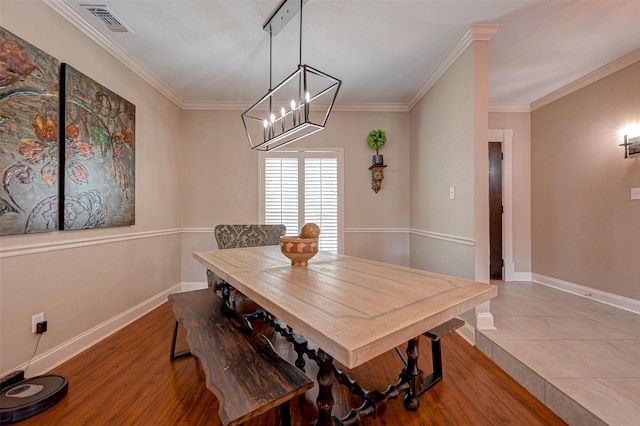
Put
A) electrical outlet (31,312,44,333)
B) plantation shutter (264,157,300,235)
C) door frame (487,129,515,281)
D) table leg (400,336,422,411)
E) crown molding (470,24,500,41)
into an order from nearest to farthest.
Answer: table leg (400,336,422,411) → electrical outlet (31,312,44,333) → crown molding (470,24,500,41) → door frame (487,129,515,281) → plantation shutter (264,157,300,235)

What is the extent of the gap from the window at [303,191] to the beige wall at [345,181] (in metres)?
0.13

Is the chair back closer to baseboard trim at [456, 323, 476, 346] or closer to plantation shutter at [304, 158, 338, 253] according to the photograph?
plantation shutter at [304, 158, 338, 253]

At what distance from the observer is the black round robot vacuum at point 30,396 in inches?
57.3

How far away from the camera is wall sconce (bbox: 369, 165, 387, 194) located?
391 centimetres

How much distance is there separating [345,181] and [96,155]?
9.41ft

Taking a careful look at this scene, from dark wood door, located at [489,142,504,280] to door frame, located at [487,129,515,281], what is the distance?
0.16 ft

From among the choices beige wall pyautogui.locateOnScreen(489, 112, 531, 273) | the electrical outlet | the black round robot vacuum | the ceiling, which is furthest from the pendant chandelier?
beige wall pyautogui.locateOnScreen(489, 112, 531, 273)

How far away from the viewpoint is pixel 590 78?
10.1 ft

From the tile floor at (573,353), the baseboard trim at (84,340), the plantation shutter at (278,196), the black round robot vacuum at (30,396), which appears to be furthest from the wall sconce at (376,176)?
the black round robot vacuum at (30,396)

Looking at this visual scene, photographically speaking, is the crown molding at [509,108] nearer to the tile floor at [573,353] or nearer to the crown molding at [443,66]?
the crown molding at [443,66]

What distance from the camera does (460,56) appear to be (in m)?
2.56

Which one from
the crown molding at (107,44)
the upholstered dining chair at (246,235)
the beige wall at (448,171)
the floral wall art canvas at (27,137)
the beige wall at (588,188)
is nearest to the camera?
the floral wall art canvas at (27,137)

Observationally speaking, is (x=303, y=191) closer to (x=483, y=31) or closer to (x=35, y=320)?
(x=483, y=31)

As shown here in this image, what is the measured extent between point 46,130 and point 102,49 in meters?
1.07
